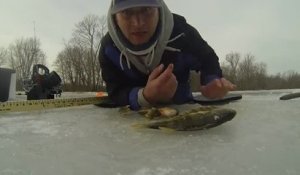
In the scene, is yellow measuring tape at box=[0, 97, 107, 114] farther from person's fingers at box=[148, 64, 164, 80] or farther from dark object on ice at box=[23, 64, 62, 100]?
dark object on ice at box=[23, 64, 62, 100]

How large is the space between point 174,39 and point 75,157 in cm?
149

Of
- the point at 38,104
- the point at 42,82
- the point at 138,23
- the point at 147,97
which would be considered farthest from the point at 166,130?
the point at 42,82

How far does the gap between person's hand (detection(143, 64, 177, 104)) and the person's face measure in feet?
1.07

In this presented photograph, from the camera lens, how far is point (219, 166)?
108 cm

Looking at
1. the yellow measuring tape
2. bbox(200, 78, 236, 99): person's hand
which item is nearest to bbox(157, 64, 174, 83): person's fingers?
bbox(200, 78, 236, 99): person's hand

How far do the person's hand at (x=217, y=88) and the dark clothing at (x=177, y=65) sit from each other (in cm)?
11

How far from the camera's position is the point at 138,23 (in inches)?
86.4

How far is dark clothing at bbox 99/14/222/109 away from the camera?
2539 mm

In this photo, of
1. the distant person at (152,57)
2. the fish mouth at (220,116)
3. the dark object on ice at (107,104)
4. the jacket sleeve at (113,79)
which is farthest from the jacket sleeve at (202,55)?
the fish mouth at (220,116)

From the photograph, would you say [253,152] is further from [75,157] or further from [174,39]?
[174,39]

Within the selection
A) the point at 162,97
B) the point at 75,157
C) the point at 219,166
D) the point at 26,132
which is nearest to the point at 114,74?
the point at 162,97

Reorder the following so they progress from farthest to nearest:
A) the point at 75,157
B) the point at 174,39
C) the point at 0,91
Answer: the point at 0,91, the point at 174,39, the point at 75,157

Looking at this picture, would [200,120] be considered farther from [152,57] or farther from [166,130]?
[152,57]

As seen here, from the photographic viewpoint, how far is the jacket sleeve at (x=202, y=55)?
2.61 metres
